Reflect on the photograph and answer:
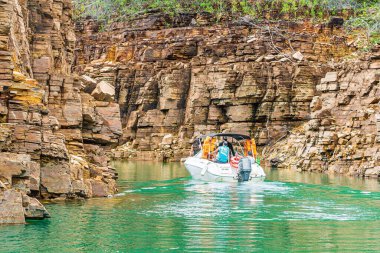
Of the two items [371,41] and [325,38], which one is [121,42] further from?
[371,41]

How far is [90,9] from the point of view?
4707 inches

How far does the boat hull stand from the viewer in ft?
153

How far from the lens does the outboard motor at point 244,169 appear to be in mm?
45594

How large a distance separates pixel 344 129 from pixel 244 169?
20936mm

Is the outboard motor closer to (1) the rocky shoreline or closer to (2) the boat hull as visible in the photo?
(2) the boat hull

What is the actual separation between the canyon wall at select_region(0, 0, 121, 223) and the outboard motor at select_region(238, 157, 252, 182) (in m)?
7.66

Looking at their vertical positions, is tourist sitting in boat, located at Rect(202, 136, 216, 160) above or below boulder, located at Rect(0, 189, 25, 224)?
above

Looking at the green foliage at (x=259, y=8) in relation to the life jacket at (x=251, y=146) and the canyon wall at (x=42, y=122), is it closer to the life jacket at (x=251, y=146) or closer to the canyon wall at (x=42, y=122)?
the life jacket at (x=251, y=146)

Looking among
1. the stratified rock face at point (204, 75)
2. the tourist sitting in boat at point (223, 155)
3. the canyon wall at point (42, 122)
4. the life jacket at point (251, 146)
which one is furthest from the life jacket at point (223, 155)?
the stratified rock face at point (204, 75)

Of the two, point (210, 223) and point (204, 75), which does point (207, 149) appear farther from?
point (204, 75)

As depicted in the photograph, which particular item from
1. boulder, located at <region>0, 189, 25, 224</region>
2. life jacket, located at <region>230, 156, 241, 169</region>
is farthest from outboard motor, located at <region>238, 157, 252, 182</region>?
boulder, located at <region>0, 189, 25, 224</region>

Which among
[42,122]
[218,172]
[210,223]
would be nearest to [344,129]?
[218,172]

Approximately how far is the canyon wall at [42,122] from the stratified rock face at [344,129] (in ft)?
71.1

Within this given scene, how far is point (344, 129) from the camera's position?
64625 mm
